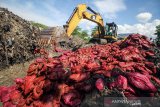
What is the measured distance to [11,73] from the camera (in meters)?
6.79

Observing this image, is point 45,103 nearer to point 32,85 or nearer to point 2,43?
point 32,85

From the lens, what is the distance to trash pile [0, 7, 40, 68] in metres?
7.05

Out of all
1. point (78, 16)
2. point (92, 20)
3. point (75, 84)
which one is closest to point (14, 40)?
point (75, 84)

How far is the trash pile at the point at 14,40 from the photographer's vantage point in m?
7.05

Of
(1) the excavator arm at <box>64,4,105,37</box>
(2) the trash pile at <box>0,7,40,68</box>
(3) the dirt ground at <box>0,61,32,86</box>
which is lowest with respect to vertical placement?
(3) the dirt ground at <box>0,61,32,86</box>

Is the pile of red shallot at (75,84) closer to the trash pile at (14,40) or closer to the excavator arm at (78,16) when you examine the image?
the trash pile at (14,40)

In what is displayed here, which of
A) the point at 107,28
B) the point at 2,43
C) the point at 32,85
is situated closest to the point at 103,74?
the point at 32,85

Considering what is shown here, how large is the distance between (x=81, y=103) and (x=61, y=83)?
2.73 ft

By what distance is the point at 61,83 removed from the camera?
422cm

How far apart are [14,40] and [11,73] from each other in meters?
1.48

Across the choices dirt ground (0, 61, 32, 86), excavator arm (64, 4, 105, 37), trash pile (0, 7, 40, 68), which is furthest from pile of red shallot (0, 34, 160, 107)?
excavator arm (64, 4, 105, 37)

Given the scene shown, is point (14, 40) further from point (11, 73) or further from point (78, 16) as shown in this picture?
point (78, 16)

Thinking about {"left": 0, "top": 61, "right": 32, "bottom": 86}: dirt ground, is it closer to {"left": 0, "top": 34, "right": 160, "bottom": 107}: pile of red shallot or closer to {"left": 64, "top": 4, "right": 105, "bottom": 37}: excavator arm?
{"left": 0, "top": 34, "right": 160, "bottom": 107}: pile of red shallot

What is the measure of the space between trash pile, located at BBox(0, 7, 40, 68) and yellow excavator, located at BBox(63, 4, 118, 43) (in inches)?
162
